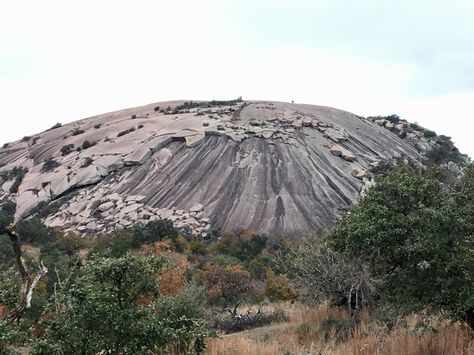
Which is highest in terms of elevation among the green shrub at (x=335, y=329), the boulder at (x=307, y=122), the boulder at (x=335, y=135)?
the boulder at (x=307, y=122)

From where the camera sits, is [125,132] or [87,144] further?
[125,132]

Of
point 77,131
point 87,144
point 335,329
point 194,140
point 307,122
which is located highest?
point 307,122

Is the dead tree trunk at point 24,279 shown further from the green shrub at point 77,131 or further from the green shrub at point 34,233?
the green shrub at point 77,131

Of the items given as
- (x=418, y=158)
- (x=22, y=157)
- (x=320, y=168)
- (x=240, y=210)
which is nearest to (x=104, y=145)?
(x=22, y=157)

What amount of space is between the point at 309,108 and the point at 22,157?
3126cm

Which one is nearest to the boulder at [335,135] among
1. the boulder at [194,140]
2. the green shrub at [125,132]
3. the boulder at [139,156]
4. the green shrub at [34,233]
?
the boulder at [194,140]

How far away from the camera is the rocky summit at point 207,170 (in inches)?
1481

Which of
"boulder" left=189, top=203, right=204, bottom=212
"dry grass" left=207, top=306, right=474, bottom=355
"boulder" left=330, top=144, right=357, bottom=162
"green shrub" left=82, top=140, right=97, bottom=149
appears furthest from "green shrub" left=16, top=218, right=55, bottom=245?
"dry grass" left=207, top=306, right=474, bottom=355

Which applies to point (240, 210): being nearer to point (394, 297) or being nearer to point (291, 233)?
point (291, 233)

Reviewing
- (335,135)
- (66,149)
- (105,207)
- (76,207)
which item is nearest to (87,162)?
(76,207)

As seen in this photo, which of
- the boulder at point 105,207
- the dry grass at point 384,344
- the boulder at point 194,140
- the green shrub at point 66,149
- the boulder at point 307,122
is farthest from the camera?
the green shrub at point 66,149

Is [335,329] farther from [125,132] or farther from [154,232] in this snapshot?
[125,132]

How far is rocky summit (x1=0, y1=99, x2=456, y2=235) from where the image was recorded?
123 ft

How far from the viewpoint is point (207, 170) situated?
1598 inches
